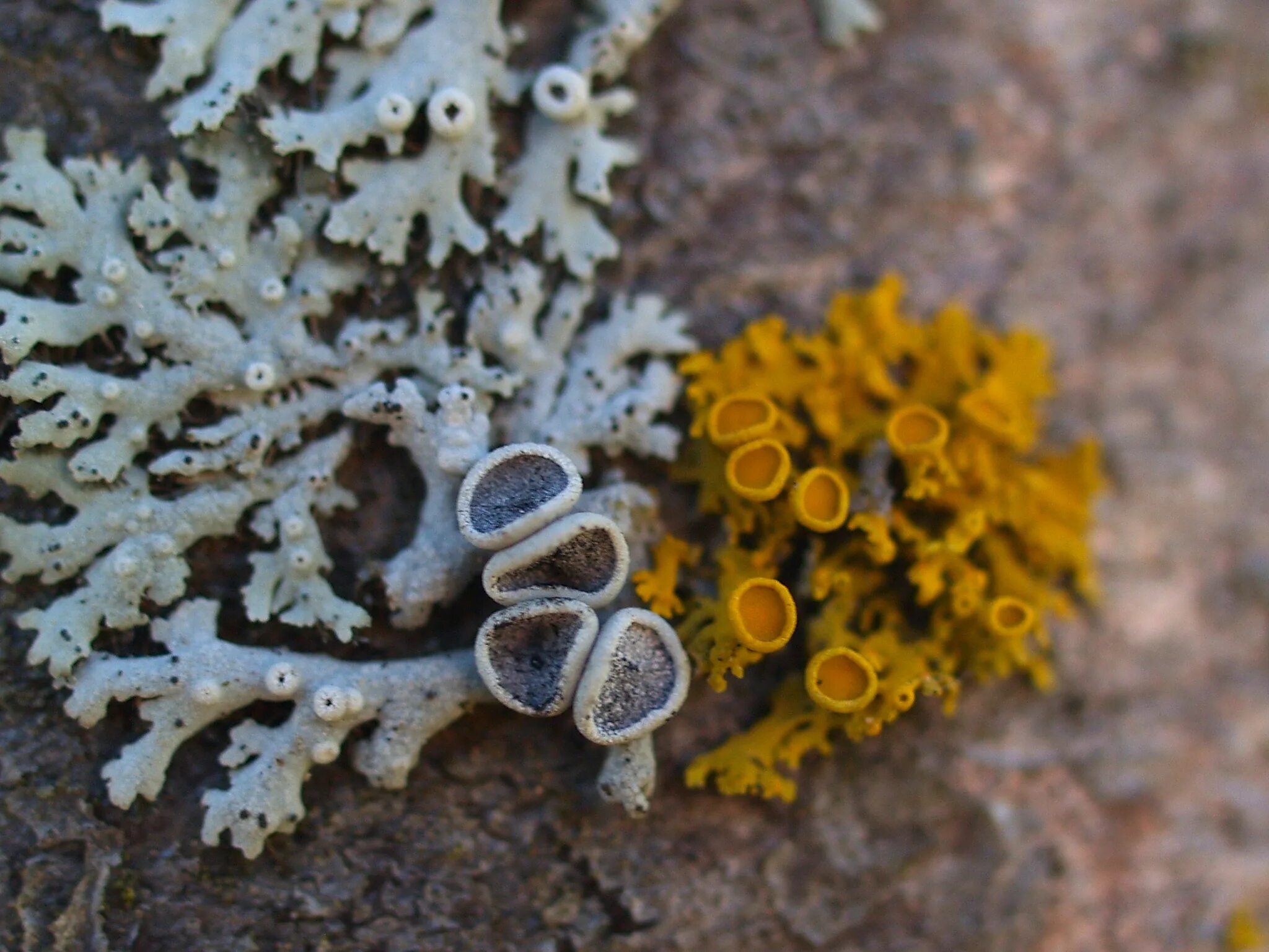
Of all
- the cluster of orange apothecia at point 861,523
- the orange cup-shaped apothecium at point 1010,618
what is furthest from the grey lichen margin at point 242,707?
the orange cup-shaped apothecium at point 1010,618

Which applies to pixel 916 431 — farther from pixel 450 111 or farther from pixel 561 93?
pixel 450 111

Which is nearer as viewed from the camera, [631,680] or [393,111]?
[631,680]

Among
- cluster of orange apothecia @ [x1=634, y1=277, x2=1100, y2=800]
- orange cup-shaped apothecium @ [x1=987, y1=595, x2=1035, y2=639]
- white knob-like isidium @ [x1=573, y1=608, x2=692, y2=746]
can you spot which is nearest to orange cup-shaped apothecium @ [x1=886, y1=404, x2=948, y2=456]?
cluster of orange apothecia @ [x1=634, y1=277, x2=1100, y2=800]

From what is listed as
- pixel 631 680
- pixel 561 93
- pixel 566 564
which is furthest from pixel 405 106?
pixel 631 680

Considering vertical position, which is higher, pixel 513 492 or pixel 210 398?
pixel 513 492

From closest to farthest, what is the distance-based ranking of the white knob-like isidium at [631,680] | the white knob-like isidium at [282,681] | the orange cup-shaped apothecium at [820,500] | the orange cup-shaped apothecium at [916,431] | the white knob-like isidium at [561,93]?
1. the white knob-like isidium at [631,680]
2. the white knob-like isidium at [282,681]
3. the orange cup-shaped apothecium at [820,500]
4. the orange cup-shaped apothecium at [916,431]
5. the white knob-like isidium at [561,93]

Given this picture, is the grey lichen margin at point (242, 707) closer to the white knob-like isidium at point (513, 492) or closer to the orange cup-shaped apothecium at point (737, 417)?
the white knob-like isidium at point (513, 492)
